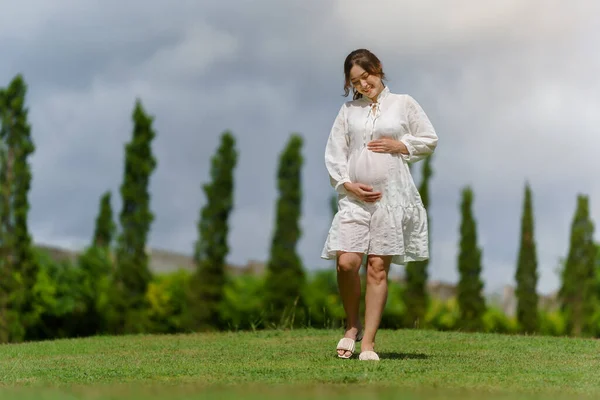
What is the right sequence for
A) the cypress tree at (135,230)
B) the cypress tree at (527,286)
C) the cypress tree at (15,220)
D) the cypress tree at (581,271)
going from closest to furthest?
the cypress tree at (15,220), the cypress tree at (135,230), the cypress tree at (527,286), the cypress tree at (581,271)

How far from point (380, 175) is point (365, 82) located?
740 mm

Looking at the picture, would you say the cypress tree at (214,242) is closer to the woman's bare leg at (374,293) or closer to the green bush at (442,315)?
the green bush at (442,315)

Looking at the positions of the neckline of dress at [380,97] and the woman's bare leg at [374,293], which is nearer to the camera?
the woman's bare leg at [374,293]

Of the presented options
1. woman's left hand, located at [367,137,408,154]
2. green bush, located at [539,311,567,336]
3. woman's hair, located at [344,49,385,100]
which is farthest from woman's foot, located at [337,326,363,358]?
green bush, located at [539,311,567,336]

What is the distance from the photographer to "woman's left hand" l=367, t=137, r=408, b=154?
638cm

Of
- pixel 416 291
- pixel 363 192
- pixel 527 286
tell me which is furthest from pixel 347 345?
pixel 527 286

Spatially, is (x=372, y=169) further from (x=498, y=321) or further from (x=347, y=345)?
(x=498, y=321)

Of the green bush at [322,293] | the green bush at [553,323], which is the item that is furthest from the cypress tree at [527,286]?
the green bush at [322,293]

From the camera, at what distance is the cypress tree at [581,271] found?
3609cm

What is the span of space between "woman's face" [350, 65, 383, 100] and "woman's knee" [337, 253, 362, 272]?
1253 mm

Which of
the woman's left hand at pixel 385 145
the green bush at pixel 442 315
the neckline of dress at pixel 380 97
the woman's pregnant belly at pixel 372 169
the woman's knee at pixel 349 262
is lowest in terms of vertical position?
the green bush at pixel 442 315

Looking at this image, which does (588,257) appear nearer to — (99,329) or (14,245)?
(99,329)

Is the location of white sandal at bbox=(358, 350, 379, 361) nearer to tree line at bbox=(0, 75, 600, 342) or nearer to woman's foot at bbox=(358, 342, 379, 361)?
woman's foot at bbox=(358, 342, 379, 361)

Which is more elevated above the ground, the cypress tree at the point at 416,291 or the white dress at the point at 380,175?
the white dress at the point at 380,175
